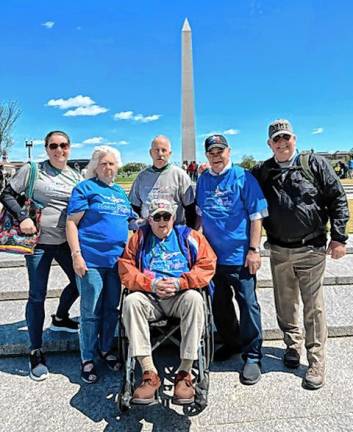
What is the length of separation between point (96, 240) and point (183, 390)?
3.63 feet

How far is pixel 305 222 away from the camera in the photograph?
257cm

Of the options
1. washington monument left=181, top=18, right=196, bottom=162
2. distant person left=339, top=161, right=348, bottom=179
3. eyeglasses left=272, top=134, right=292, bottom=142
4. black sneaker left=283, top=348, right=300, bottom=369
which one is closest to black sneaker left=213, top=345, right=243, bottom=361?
black sneaker left=283, top=348, right=300, bottom=369

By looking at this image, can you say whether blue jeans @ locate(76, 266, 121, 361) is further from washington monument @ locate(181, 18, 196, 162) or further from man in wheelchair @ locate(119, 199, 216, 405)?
washington monument @ locate(181, 18, 196, 162)

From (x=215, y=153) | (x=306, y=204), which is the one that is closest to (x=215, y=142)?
(x=215, y=153)

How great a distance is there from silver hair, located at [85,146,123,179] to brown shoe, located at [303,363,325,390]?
6.42 feet

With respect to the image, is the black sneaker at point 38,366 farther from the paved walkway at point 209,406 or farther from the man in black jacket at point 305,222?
the man in black jacket at point 305,222

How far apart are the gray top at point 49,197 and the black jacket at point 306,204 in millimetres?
1488

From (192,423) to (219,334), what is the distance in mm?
857

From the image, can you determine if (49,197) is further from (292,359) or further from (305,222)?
(292,359)

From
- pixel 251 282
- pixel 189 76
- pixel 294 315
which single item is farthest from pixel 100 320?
pixel 189 76

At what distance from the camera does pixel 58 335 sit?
3201 mm

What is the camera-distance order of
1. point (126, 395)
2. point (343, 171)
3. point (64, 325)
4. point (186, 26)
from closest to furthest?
point (126, 395) → point (64, 325) → point (186, 26) → point (343, 171)

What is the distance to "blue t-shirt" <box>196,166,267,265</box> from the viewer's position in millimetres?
2613

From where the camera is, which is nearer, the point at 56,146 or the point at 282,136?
the point at 282,136
